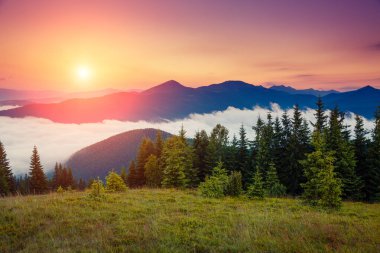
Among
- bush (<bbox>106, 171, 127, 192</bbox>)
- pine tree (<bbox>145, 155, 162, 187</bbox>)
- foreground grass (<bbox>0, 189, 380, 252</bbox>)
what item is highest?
foreground grass (<bbox>0, 189, 380, 252</bbox>)

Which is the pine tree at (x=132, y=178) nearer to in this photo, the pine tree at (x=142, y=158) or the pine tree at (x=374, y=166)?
the pine tree at (x=142, y=158)

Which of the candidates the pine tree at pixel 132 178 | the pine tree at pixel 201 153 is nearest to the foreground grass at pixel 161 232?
the pine tree at pixel 201 153

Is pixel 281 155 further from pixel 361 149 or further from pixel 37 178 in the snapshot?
pixel 37 178

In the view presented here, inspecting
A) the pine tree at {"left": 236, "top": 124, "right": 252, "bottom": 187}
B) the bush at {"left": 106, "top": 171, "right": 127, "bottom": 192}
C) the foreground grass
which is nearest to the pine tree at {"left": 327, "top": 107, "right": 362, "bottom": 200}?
the pine tree at {"left": 236, "top": 124, "right": 252, "bottom": 187}

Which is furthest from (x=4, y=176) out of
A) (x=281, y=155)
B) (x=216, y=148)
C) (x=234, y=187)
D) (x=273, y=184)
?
(x=281, y=155)

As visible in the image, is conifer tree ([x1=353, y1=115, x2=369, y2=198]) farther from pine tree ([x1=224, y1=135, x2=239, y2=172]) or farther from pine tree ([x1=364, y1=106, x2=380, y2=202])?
pine tree ([x1=224, y1=135, x2=239, y2=172])

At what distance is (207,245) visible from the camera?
8625mm

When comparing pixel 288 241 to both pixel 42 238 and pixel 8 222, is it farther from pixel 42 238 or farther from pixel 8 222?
pixel 8 222

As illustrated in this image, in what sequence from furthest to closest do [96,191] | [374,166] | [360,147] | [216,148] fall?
[216,148]
[360,147]
[374,166]
[96,191]

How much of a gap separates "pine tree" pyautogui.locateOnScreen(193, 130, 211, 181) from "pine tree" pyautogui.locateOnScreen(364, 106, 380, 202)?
27.0 m

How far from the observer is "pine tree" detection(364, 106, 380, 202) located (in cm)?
3959

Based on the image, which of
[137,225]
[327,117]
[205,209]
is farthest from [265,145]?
[137,225]

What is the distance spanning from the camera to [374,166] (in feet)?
132

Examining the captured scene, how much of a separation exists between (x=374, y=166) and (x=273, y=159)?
50.0ft
